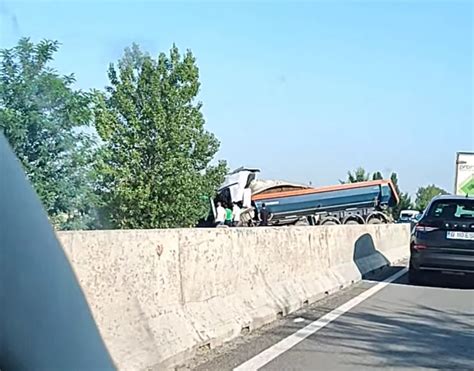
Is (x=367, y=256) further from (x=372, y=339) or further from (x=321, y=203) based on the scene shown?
(x=321, y=203)

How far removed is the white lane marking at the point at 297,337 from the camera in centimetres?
629

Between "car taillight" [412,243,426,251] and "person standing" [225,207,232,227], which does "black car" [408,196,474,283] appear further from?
"person standing" [225,207,232,227]

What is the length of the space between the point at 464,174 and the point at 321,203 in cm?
636

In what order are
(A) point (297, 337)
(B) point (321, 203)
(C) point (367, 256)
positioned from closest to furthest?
(A) point (297, 337)
(C) point (367, 256)
(B) point (321, 203)

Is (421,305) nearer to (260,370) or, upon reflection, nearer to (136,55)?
(260,370)

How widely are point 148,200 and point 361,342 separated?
30.9 metres

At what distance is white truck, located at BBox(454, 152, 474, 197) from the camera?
32.3 m

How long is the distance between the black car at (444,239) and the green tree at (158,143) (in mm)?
22561

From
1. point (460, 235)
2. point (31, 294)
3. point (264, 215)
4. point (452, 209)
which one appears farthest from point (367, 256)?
point (264, 215)

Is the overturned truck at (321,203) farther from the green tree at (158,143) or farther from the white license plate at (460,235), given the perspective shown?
the white license plate at (460,235)

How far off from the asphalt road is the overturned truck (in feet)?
74.4

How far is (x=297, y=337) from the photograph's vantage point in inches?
304

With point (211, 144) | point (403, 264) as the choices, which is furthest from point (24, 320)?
point (211, 144)

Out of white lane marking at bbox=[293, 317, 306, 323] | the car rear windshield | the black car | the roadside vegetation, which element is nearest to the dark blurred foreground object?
white lane marking at bbox=[293, 317, 306, 323]
